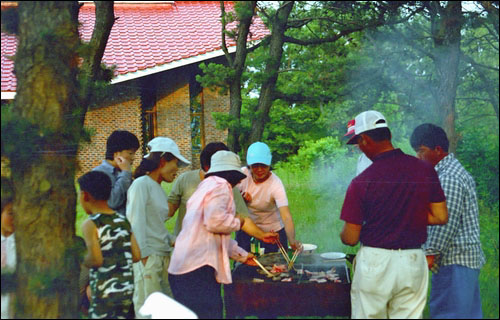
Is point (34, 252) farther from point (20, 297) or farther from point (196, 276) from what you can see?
point (196, 276)

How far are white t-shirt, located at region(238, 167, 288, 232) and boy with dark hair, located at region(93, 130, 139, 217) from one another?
4.29 ft

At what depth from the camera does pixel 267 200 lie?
5.52 metres

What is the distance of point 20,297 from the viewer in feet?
11.2

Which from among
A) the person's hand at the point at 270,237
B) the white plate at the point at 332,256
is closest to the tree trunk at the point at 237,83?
the person's hand at the point at 270,237

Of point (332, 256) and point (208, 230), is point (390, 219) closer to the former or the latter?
point (208, 230)

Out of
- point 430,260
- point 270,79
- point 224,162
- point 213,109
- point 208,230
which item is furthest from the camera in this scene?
point 213,109

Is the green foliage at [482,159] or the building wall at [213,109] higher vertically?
the building wall at [213,109]

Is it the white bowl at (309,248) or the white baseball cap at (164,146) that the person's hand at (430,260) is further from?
the white baseball cap at (164,146)

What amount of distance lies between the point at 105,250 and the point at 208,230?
0.72 m

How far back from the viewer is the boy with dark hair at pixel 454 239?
3.82 metres

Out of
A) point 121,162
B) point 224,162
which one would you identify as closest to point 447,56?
point 224,162

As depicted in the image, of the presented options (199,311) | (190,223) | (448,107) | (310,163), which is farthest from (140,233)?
(448,107)

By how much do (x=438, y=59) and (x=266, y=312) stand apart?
2.35m

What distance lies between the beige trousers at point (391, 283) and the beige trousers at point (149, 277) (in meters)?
1.56
